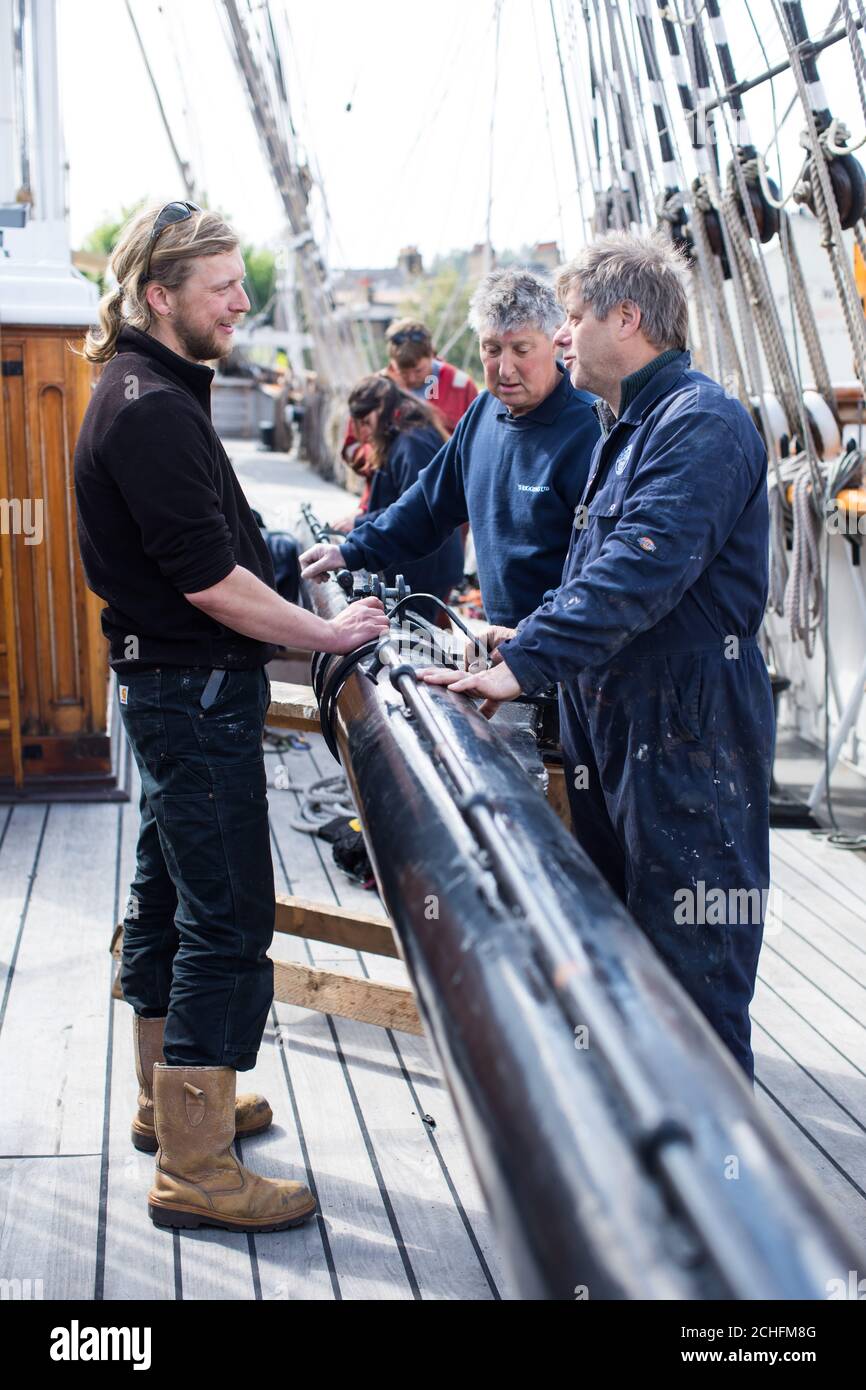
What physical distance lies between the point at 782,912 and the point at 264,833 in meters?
2.40

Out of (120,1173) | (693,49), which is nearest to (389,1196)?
(120,1173)

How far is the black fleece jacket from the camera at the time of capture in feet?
7.89

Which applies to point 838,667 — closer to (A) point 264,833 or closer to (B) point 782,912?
(B) point 782,912

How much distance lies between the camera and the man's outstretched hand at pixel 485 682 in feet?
7.93

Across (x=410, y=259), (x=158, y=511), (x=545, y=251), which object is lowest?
(x=158, y=511)

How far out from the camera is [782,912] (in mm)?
4555

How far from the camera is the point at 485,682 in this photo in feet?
7.95

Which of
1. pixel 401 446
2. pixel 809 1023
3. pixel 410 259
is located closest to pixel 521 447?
pixel 401 446

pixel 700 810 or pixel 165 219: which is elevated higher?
pixel 165 219

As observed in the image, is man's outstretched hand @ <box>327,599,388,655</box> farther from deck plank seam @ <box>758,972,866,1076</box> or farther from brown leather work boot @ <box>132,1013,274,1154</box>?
deck plank seam @ <box>758,972,866,1076</box>

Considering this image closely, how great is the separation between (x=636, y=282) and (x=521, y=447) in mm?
863

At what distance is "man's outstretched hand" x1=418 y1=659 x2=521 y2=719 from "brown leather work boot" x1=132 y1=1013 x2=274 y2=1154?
1.08 m

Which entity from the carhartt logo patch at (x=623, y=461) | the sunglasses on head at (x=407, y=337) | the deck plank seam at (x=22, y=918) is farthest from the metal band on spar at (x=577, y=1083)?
the sunglasses on head at (x=407, y=337)

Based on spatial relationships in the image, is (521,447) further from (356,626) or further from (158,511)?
(158,511)
